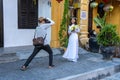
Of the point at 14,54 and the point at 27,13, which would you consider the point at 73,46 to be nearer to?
the point at 14,54

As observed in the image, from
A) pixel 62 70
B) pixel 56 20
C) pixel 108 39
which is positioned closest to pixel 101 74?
pixel 62 70

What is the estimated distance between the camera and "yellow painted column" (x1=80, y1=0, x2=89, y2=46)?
14.4 m

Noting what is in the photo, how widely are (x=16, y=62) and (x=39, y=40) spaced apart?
1944mm

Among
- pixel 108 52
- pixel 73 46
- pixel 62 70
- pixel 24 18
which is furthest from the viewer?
pixel 24 18

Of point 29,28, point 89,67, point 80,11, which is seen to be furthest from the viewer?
point 80,11

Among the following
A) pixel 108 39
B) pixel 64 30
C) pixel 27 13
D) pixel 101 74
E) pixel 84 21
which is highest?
pixel 27 13

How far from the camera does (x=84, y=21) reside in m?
14.7

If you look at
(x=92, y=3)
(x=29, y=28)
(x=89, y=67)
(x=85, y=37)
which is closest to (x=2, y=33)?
(x=29, y=28)

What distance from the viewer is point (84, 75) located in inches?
340

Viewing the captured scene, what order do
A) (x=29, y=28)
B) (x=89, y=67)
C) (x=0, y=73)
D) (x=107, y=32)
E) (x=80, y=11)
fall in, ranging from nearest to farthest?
1. (x=0, y=73)
2. (x=89, y=67)
3. (x=107, y=32)
4. (x=29, y=28)
5. (x=80, y=11)

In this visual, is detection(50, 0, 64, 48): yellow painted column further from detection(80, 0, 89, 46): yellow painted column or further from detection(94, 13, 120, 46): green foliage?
detection(94, 13, 120, 46): green foliage

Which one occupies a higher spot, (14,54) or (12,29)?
(12,29)

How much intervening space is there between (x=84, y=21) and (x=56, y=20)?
7.65 feet

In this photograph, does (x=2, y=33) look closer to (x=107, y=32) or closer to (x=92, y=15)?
(x=107, y=32)
